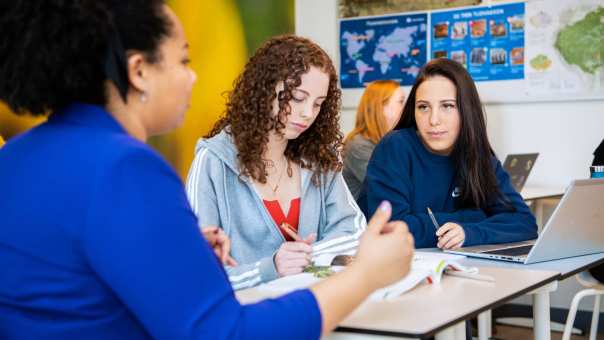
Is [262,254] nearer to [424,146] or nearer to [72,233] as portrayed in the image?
[424,146]

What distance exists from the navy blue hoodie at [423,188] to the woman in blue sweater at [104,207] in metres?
1.41

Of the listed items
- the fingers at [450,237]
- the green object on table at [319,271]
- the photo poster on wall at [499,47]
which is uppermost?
the photo poster on wall at [499,47]

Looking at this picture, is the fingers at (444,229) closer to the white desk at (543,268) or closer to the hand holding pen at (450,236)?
the hand holding pen at (450,236)

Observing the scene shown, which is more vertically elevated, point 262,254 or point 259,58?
point 259,58

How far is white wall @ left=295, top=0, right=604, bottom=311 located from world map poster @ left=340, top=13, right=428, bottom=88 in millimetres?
619

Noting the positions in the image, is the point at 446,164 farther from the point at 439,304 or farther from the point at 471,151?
the point at 439,304

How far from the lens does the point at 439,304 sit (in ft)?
4.61

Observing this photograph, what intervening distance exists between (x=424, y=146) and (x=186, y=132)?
1.88 metres

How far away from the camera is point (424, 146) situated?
8.29 feet

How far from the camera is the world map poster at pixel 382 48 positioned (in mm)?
4754

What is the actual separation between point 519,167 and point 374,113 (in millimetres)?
850

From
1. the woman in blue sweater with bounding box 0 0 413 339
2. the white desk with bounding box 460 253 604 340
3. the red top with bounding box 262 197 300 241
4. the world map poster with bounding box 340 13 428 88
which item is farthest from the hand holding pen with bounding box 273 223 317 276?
the world map poster with bounding box 340 13 428 88

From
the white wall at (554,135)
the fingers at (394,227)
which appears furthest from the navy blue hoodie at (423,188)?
the white wall at (554,135)

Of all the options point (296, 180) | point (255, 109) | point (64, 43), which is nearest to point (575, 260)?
point (296, 180)
